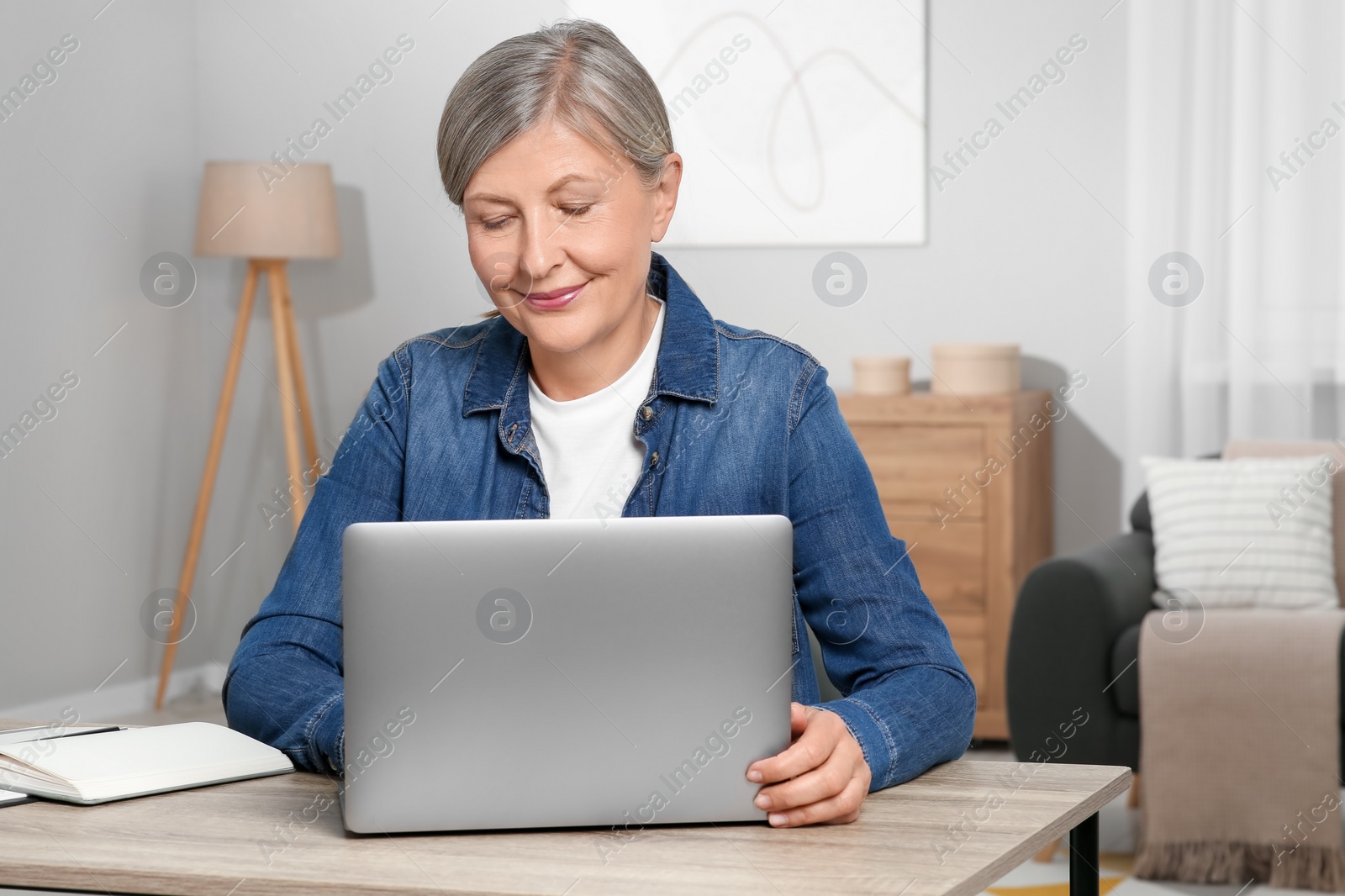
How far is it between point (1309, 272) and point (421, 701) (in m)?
3.60

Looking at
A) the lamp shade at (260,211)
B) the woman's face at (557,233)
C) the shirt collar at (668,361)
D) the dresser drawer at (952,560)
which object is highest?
the lamp shade at (260,211)

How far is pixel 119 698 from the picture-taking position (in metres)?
4.38

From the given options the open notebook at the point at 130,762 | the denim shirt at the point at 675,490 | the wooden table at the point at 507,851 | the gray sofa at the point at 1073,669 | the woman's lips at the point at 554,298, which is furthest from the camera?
the gray sofa at the point at 1073,669

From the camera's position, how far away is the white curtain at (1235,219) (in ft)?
12.8

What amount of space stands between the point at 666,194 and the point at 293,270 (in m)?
3.63

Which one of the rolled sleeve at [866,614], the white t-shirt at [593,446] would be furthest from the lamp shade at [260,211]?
the rolled sleeve at [866,614]

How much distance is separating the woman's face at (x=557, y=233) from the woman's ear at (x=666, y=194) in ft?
0.17

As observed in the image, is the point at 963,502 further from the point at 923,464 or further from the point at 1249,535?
the point at 1249,535

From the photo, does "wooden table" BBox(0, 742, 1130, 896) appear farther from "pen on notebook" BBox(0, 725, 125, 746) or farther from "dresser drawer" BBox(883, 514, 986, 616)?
"dresser drawer" BBox(883, 514, 986, 616)

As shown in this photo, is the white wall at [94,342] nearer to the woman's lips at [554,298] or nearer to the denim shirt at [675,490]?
the denim shirt at [675,490]

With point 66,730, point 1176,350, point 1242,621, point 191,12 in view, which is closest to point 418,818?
point 66,730

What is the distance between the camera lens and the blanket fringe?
2674mm

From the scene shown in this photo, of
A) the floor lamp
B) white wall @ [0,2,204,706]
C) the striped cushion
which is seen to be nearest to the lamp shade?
the floor lamp

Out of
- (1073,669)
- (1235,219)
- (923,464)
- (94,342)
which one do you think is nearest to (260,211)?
(94,342)
